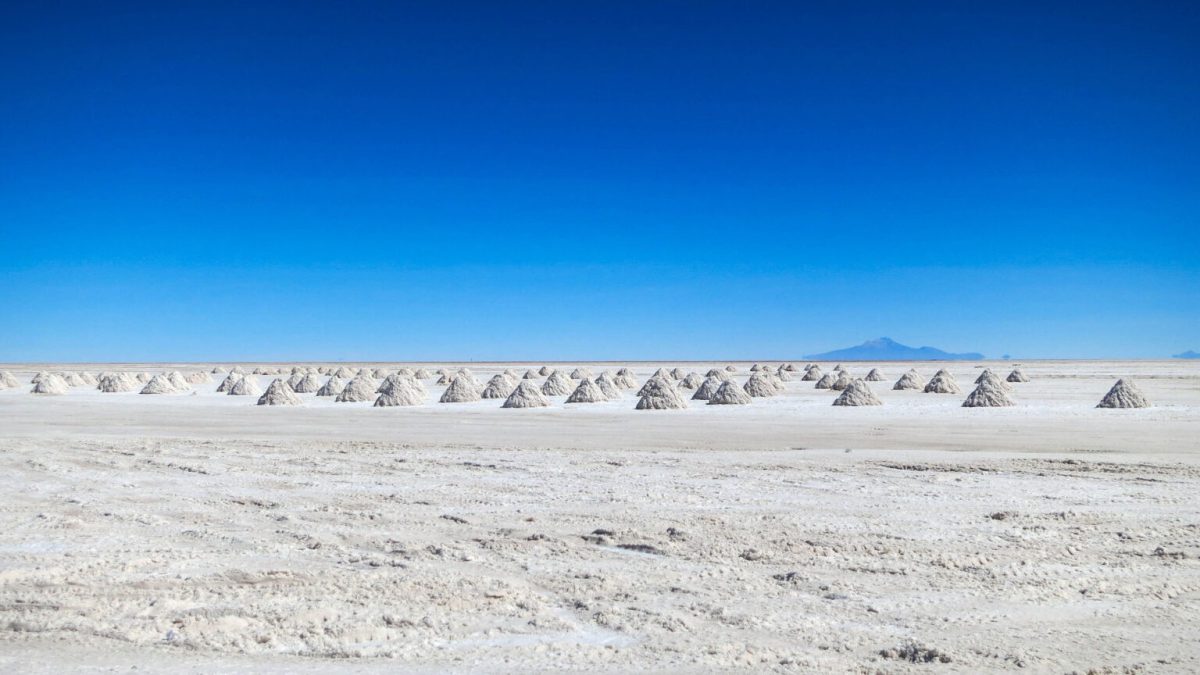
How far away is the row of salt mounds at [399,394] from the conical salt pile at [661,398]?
5.60m

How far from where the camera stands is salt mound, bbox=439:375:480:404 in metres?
23.2

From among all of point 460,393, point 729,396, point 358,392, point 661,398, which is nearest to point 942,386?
point 729,396

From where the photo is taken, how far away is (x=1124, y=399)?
19453 mm

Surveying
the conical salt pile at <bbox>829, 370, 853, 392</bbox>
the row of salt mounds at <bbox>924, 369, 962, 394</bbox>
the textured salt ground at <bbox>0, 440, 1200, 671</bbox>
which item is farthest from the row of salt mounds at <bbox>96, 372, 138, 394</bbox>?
the row of salt mounds at <bbox>924, 369, 962, 394</bbox>

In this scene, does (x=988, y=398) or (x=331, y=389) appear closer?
(x=988, y=398)

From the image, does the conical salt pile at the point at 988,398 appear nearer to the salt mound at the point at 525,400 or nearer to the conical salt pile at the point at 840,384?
the conical salt pile at the point at 840,384

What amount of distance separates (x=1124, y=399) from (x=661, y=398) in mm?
9586

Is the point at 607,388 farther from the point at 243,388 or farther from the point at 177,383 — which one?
the point at 177,383

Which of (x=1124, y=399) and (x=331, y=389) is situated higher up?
(x=1124, y=399)

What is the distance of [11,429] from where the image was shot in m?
16.1

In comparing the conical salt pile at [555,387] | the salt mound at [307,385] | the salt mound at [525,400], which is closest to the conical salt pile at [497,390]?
the conical salt pile at [555,387]

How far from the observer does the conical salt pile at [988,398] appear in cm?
2011

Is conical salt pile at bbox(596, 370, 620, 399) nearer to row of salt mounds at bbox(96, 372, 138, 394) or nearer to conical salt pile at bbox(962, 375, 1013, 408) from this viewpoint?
conical salt pile at bbox(962, 375, 1013, 408)

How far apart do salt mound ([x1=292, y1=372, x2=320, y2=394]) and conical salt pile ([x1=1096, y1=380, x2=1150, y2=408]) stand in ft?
71.5
